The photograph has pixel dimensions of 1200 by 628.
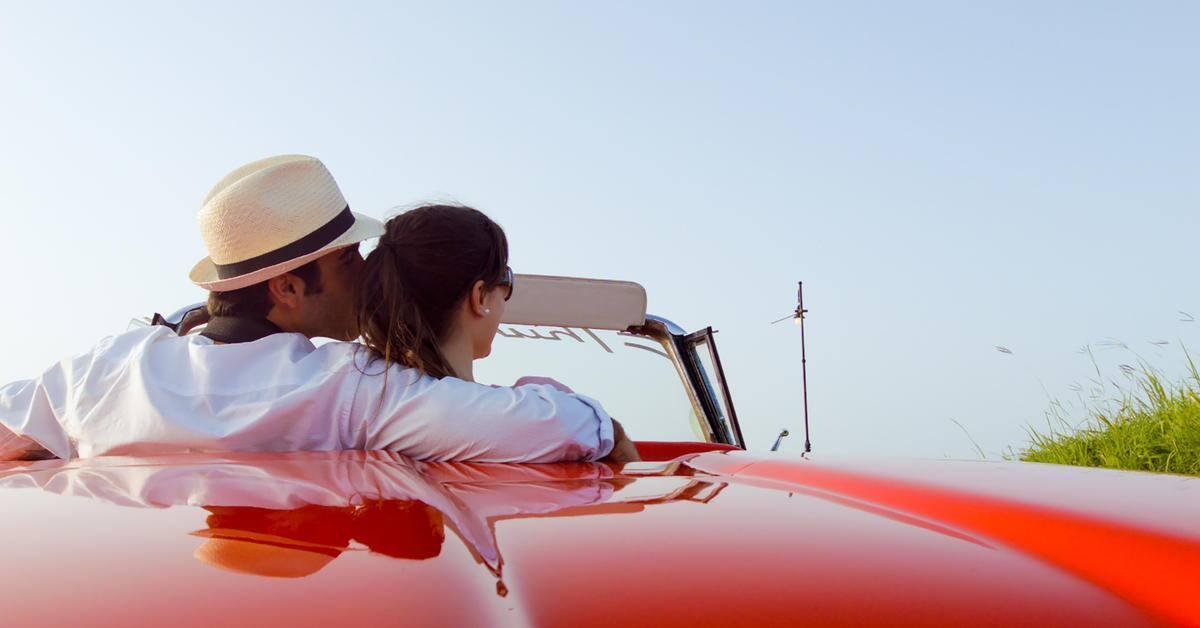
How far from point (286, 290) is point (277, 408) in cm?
52

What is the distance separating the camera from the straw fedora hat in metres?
2.03

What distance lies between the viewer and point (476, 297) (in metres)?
2.13

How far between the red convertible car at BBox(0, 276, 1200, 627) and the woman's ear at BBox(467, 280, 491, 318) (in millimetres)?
773

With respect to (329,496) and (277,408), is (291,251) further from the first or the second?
(329,496)

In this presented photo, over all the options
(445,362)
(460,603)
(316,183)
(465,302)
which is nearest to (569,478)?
(460,603)

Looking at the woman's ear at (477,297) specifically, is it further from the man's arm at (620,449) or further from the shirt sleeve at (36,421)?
the shirt sleeve at (36,421)

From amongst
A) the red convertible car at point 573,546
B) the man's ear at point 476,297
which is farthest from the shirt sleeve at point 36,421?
the man's ear at point 476,297

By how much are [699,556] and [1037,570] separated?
0.27 meters

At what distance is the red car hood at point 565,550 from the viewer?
1.97ft

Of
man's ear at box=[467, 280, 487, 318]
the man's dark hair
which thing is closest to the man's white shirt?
the man's dark hair

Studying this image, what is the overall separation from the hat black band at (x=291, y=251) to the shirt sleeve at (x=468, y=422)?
0.44 meters

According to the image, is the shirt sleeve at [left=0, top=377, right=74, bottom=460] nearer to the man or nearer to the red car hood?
the man

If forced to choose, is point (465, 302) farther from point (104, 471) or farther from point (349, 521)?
point (349, 521)

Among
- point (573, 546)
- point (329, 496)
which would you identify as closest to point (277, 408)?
point (329, 496)
